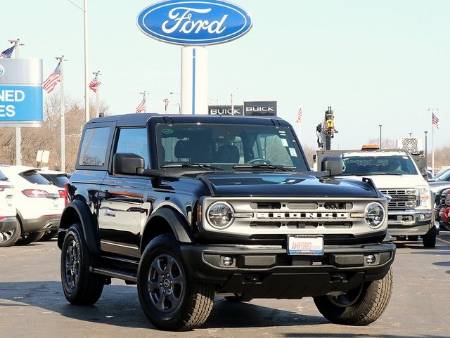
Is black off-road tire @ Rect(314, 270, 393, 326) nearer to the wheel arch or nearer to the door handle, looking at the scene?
the wheel arch

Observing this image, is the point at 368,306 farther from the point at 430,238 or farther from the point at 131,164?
the point at 430,238

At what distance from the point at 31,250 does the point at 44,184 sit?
5.92 feet

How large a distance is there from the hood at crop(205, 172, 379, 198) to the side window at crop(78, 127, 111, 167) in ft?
7.32

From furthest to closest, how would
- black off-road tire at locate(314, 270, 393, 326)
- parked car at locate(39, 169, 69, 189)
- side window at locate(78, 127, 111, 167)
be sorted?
1. parked car at locate(39, 169, 69, 189)
2. side window at locate(78, 127, 111, 167)
3. black off-road tire at locate(314, 270, 393, 326)

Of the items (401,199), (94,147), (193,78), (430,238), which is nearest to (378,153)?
(401,199)

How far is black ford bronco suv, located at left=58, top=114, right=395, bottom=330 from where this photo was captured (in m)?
8.81

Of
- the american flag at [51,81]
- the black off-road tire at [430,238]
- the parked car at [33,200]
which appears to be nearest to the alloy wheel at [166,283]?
the parked car at [33,200]

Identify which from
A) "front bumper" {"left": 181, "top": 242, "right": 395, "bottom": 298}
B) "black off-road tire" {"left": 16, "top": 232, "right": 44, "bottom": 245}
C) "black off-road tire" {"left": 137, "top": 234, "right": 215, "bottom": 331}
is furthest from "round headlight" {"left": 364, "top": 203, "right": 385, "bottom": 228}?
"black off-road tire" {"left": 16, "top": 232, "right": 44, "bottom": 245}

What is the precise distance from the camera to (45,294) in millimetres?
12586

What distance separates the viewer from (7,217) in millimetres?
20922

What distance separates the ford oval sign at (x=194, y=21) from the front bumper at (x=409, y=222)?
1146 centimetres

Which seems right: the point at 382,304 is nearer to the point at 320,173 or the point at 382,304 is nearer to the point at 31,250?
the point at 320,173

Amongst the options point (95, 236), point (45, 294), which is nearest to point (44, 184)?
point (45, 294)

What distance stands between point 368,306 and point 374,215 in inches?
37.3
